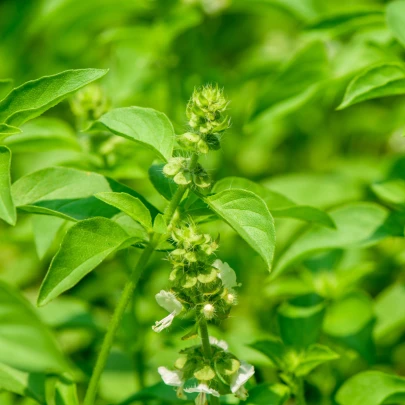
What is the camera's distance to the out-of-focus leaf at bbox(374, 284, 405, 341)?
2.46 meters

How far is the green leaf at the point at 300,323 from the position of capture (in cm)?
213

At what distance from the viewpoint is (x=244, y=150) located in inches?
159

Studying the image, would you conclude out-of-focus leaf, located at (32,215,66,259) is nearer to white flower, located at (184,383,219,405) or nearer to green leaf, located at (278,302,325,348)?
white flower, located at (184,383,219,405)

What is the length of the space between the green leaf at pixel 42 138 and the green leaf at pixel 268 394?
40.8 inches

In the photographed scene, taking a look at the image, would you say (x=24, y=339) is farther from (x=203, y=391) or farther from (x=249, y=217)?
(x=249, y=217)

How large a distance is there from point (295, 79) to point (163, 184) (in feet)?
3.44

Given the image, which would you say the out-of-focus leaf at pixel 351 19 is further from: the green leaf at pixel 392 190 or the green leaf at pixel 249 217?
the green leaf at pixel 249 217

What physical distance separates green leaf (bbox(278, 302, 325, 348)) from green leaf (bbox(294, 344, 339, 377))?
0.22 m

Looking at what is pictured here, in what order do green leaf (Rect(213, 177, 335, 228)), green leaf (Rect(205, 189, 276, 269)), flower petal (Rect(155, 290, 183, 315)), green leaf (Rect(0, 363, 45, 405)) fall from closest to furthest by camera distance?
green leaf (Rect(205, 189, 276, 269)) → flower petal (Rect(155, 290, 183, 315)) → green leaf (Rect(213, 177, 335, 228)) → green leaf (Rect(0, 363, 45, 405))

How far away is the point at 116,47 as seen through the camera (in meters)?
3.16

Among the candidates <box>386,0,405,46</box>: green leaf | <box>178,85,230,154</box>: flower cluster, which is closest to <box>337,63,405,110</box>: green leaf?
<box>386,0,405,46</box>: green leaf

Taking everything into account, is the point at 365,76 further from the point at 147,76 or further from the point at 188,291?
the point at 147,76

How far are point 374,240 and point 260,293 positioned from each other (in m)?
1.26

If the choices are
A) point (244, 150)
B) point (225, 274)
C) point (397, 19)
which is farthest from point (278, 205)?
point (244, 150)
